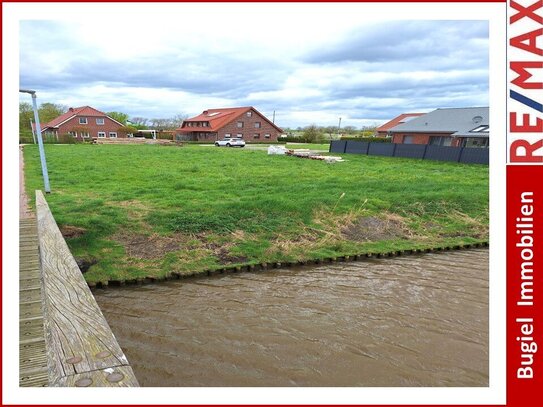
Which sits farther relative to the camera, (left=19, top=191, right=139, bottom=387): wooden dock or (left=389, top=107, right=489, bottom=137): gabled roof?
(left=389, top=107, right=489, bottom=137): gabled roof

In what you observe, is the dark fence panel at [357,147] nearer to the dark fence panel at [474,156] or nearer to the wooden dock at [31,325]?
the dark fence panel at [474,156]

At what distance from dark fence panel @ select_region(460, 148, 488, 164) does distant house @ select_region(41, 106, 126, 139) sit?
146 feet

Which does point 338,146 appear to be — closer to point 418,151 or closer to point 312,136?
point 418,151

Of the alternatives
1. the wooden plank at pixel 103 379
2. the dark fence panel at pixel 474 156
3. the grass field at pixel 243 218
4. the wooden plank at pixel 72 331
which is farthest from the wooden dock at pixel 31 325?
the dark fence panel at pixel 474 156

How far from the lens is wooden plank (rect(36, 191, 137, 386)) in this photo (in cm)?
204

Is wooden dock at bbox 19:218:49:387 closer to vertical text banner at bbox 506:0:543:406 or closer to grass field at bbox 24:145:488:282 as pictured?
grass field at bbox 24:145:488:282

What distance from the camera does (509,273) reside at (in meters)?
2.88

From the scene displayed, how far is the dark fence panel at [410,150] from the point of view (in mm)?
24547

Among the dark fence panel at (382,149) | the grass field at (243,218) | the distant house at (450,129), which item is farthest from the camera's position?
the distant house at (450,129)

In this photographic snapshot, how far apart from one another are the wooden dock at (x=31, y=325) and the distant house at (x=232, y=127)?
146 ft

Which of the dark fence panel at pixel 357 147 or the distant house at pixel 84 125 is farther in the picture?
the distant house at pixel 84 125

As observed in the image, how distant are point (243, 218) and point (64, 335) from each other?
6792 millimetres

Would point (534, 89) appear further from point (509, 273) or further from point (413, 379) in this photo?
point (413, 379)

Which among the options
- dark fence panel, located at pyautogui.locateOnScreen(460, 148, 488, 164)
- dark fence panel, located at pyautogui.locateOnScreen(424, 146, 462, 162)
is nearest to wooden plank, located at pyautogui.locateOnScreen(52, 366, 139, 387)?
dark fence panel, located at pyautogui.locateOnScreen(460, 148, 488, 164)
